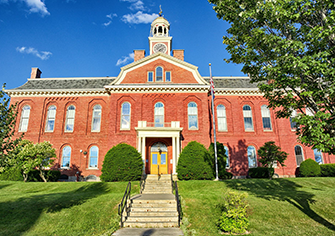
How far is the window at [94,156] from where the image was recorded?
22.7 meters

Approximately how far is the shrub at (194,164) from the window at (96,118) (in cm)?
1014

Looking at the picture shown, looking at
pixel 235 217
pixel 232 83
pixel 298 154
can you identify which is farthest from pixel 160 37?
pixel 235 217

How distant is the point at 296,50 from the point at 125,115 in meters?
17.2

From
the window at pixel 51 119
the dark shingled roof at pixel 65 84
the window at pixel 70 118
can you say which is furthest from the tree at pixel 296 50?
the window at pixel 51 119

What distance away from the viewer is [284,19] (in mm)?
8523

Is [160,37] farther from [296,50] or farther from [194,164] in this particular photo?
[296,50]

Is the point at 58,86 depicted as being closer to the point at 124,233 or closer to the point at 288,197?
the point at 124,233

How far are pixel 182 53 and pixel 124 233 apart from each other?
23.4 m

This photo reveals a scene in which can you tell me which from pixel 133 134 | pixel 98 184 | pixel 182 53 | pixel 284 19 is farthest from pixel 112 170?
pixel 182 53

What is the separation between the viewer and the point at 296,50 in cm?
806

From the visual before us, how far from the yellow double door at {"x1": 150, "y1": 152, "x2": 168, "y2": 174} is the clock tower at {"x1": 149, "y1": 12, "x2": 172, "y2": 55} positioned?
1516cm

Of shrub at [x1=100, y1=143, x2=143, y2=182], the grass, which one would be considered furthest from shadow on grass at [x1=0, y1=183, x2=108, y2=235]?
shrub at [x1=100, y1=143, x2=143, y2=182]

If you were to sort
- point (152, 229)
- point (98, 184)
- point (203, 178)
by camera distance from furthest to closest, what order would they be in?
point (203, 178) → point (98, 184) → point (152, 229)

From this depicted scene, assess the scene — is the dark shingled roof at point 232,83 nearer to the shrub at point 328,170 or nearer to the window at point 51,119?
the shrub at point 328,170
